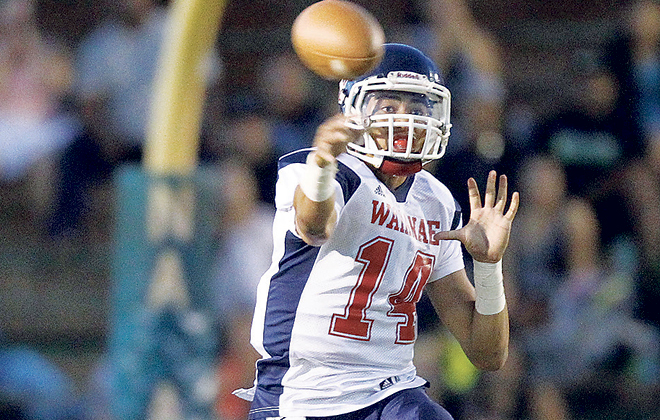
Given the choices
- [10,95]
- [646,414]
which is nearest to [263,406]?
[646,414]

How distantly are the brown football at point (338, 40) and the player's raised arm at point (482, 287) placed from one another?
546mm

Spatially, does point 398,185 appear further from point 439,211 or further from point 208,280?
point 208,280

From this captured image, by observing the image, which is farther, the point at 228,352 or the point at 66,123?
the point at 66,123

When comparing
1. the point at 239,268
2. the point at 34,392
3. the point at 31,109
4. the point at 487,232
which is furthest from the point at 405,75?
the point at 31,109

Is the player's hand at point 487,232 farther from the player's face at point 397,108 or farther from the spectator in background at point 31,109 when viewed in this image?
the spectator in background at point 31,109

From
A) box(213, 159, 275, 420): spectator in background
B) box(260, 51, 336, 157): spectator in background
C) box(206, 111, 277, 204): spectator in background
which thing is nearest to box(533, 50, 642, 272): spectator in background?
box(260, 51, 336, 157): spectator in background

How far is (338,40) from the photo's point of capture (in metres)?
3.16

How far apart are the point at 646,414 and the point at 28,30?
5.01m

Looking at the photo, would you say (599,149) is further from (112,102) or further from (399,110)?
(399,110)

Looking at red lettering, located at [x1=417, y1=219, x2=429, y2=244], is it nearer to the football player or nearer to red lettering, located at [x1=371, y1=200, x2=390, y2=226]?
the football player

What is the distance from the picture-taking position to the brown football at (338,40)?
3123 millimetres

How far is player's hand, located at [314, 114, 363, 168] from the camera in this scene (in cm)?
272

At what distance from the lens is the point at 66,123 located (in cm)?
673

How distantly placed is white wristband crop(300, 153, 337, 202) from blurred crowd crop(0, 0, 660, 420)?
2.99 meters
